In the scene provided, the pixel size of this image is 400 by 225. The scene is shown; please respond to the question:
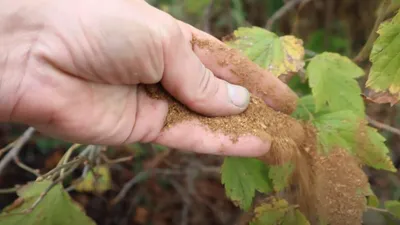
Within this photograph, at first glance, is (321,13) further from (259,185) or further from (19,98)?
(19,98)

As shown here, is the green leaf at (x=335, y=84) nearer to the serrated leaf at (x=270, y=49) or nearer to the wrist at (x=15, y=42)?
Answer: the serrated leaf at (x=270, y=49)

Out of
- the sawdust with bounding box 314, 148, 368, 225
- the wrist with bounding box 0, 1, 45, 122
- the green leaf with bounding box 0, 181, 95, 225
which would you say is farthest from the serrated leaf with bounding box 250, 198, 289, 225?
the wrist with bounding box 0, 1, 45, 122

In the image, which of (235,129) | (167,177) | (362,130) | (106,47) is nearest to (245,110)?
(235,129)

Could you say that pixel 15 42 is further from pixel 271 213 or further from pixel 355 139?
pixel 355 139

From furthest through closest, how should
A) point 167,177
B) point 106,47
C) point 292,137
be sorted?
point 167,177, point 292,137, point 106,47

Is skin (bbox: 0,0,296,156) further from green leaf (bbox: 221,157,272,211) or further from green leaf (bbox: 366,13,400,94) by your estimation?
green leaf (bbox: 366,13,400,94)

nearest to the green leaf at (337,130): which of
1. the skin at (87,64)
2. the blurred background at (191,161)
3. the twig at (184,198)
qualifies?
the skin at (87,64)

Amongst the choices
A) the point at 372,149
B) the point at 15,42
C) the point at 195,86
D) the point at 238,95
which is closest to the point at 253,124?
the point at 238,95
